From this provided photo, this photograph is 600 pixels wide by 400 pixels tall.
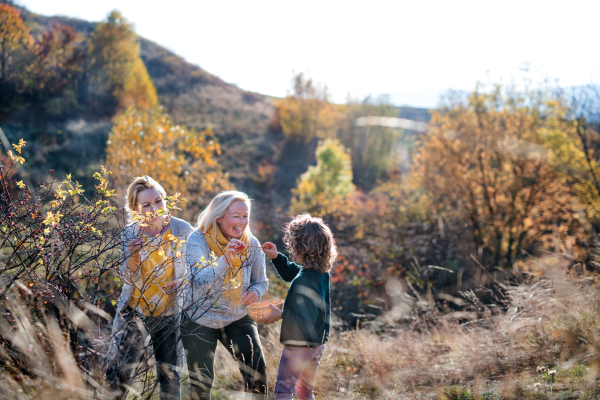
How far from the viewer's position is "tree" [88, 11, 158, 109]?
938 inches

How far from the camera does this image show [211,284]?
89.0 inches

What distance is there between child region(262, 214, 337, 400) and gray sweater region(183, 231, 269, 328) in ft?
0.79

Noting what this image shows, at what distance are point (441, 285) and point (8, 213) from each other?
31.2 ft

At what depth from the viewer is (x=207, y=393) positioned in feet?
7.72

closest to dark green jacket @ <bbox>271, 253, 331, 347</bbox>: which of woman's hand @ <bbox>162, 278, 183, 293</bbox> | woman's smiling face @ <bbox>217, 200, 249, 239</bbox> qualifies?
woman's smiling face @ <bbox>217, 200, 249, 239</bbox>

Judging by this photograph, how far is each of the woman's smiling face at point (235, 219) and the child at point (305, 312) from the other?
255 millimetres

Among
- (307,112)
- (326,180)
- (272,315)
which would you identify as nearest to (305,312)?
(272,315)

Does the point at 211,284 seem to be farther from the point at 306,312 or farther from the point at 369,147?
the point at 369,147

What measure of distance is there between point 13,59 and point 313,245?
22787 millimetres

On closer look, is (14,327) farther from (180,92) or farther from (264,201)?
(180,92)

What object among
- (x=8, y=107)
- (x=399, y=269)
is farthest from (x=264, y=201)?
(x=8, y=107)

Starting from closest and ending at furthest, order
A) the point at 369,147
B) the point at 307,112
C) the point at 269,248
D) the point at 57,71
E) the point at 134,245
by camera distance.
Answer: the point at 134,245 < the point at 269,248 < the point at 57,71 < the point at 307,112 < the point at 369,147

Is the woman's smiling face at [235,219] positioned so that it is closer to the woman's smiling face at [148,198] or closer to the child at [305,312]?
the child at [305,312]

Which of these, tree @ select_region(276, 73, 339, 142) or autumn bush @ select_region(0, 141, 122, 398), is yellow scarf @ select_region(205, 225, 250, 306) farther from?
tree @ select_region(276, 73, 339, 142)
